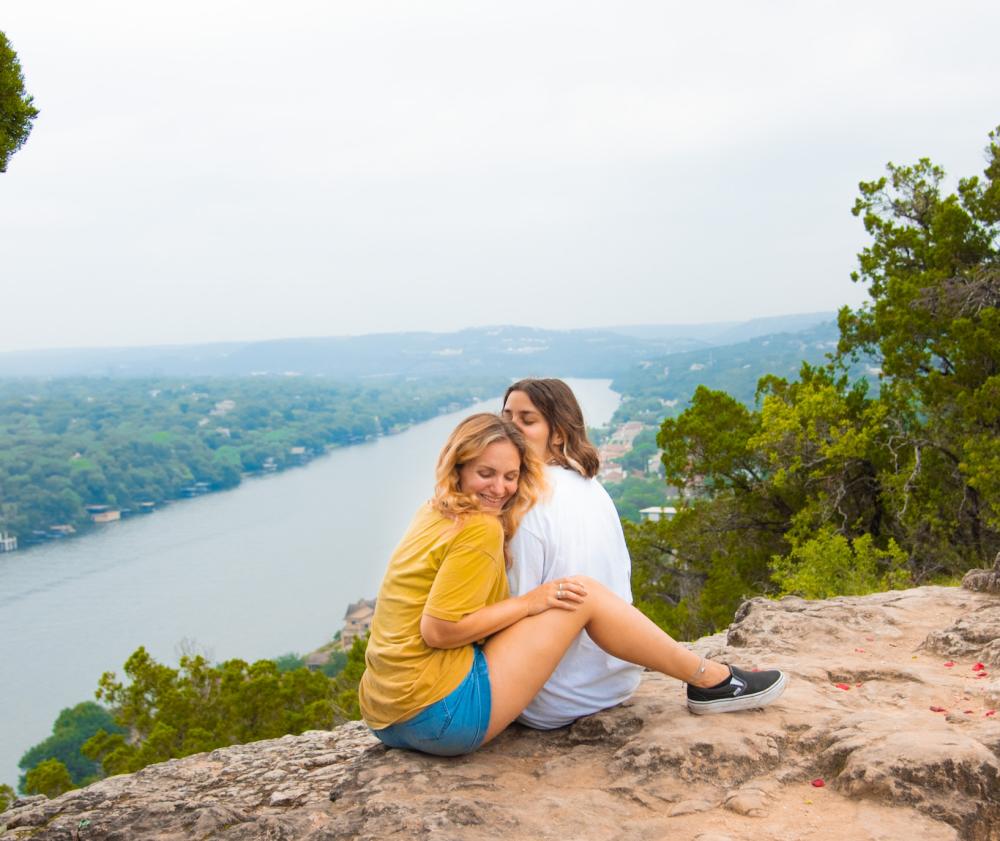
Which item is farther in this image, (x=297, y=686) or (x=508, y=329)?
(x=508, y=329)

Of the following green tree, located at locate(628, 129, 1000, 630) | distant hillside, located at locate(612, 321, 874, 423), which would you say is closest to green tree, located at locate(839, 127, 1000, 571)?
green tree, located at locate(628, 129, 1000, 630)

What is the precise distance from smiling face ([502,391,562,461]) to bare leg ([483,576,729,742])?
0.51m

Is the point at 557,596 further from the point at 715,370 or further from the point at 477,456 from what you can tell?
the point at 715,370

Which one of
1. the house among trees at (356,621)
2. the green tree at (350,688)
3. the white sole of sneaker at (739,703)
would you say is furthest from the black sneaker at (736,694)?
the house among trees at (356,621)

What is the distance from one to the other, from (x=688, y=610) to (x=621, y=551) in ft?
30.3

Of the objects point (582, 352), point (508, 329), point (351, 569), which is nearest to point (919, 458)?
point (351, 569)

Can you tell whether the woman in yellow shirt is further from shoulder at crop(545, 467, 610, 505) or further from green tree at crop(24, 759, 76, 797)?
green tree at crop(24, 759, 76, 797)

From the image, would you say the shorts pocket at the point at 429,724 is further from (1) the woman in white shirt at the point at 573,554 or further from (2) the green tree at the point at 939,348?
(2) the green tree at the point at 939,348

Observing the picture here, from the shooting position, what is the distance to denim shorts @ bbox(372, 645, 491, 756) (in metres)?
2.45

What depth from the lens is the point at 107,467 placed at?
5428 centimetres

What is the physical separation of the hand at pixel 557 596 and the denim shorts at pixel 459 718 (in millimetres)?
217

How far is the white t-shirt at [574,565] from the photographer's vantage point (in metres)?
2.61

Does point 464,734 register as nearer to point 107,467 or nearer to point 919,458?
point 919,458

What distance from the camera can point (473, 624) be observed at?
7.85 ft
